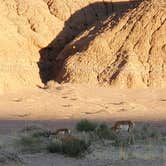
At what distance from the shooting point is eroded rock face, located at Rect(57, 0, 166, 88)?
38250 millimetres

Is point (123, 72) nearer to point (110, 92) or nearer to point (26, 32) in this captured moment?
point (110, 92)

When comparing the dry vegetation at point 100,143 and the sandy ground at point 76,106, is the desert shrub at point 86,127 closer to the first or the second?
the dry vegetation at point 100,143

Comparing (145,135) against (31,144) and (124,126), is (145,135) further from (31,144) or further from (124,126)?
(31,144)

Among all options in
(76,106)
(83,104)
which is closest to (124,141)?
(76,106)

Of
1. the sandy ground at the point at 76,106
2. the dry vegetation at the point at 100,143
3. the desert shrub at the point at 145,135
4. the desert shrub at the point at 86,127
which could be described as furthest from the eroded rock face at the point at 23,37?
the dry vegetation at the point at 100,143

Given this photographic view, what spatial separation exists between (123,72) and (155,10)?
5957 mm

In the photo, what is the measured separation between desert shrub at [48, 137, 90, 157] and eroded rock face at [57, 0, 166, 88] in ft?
75.0

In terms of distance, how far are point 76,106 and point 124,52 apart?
8.14 m

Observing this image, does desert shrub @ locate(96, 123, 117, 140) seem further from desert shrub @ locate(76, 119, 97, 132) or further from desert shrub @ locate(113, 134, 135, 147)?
desert shrub @ locate(76, 119, 97, 132)

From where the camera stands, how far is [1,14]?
141 ft

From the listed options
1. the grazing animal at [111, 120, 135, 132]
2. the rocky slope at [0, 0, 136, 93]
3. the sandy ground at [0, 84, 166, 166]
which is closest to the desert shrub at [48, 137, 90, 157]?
the grazing animal at [111, 120, 135, 132]

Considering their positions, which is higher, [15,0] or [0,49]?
[15,0]

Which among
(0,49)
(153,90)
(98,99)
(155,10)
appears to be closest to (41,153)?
(98,99)

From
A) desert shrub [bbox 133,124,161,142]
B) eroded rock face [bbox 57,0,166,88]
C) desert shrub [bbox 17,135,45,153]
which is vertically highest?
eroded rock face [bbox 57,0,166,88]
